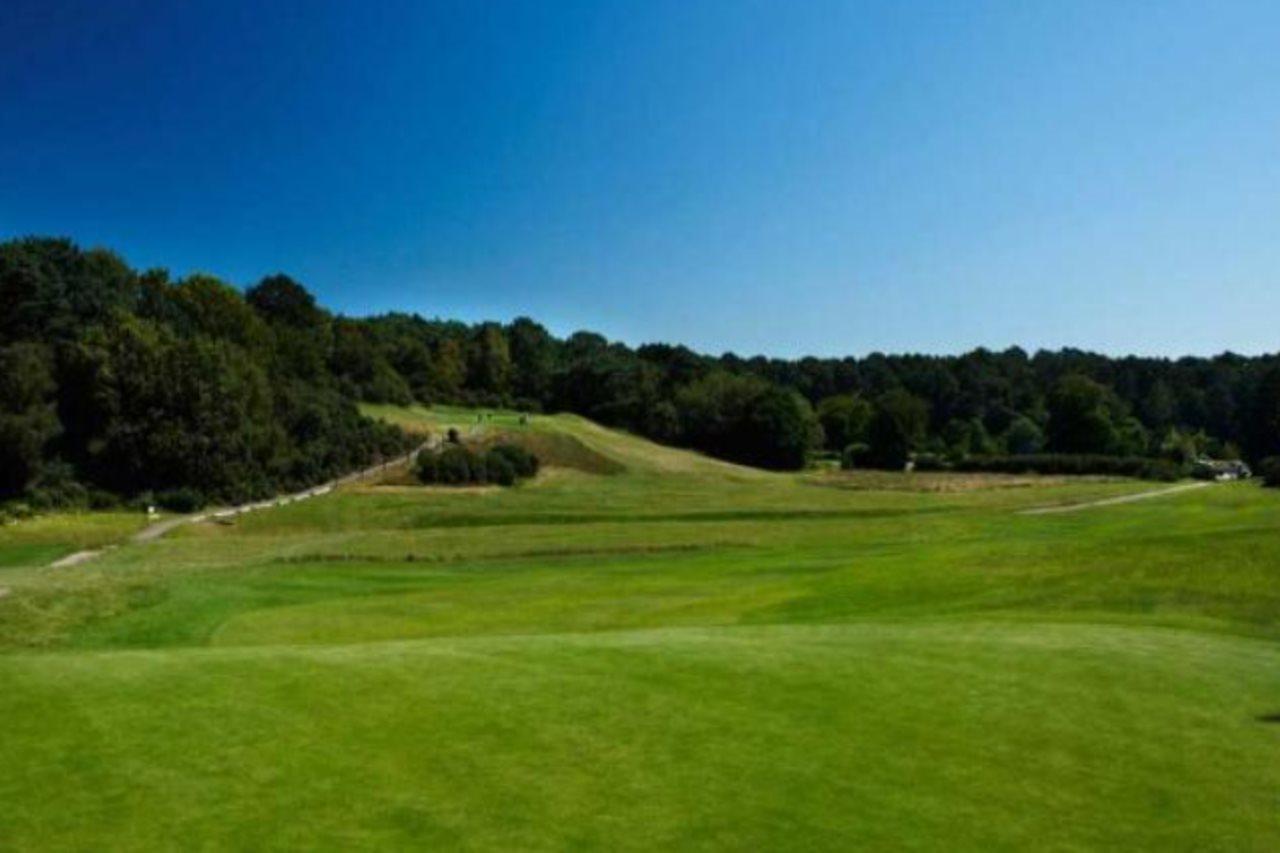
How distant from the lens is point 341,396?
4203 inches

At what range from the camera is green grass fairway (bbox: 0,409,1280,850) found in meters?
9.51

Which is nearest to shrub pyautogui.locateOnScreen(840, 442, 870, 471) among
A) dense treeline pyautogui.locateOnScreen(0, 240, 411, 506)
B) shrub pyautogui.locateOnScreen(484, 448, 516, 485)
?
shrub pyautogui.locateOnScreen(484, 448, 516, 485)

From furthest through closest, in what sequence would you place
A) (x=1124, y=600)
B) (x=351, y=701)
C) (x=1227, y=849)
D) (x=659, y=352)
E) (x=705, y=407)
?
(x=659, y=352)
(x=705, y=407)
(x=1124, y=600)
(x=351, y=701)
(x=1227, y=849)

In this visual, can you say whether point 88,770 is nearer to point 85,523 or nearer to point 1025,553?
point 1025,553

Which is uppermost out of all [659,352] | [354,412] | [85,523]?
[659,352]

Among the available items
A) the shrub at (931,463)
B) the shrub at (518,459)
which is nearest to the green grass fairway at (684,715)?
the shrub at (518,459)

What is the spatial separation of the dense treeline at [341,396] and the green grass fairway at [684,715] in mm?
50130

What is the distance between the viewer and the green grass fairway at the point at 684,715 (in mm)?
9508

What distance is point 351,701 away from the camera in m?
12.8

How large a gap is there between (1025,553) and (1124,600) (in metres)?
6.55

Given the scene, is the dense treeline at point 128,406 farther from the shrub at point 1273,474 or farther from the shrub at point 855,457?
the shrub at point 1273,474

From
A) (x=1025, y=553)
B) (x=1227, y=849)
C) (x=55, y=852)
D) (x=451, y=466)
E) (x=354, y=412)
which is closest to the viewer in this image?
(x=55, y=852)

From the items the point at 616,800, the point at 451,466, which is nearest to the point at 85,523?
the point at 451,466

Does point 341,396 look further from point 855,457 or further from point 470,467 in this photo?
point 855,457
